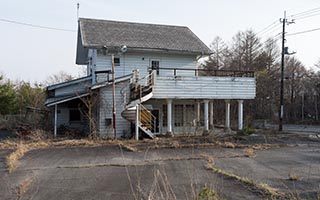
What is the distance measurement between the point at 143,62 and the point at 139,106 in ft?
16.3

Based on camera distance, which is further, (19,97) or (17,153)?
(19,97)

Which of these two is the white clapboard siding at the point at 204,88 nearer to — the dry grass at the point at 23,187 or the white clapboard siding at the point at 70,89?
the white clapboard siding at the point at 70,89

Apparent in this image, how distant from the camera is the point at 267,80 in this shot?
4241cm

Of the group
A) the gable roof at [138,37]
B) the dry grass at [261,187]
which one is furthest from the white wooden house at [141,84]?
the dry grass at [261,187]

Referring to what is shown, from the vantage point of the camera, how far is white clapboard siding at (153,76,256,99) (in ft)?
65.1

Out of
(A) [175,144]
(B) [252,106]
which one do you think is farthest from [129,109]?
(B) [252,106]

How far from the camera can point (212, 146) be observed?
615 inches

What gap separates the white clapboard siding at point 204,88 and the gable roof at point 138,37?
2924 mm

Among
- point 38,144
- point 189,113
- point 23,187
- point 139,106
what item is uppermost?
point 139,106

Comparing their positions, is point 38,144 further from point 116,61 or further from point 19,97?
point 19,97

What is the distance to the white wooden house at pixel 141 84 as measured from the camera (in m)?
19.0

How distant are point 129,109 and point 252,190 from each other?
38.1 feet

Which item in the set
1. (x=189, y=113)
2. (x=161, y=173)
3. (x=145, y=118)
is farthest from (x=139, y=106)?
(x=161, y=173)

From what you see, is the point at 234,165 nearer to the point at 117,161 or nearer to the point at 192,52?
the point at 117,161
